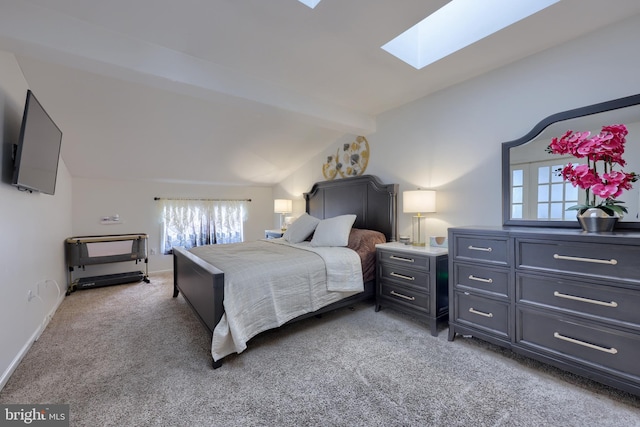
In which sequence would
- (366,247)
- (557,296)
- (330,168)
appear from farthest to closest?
1. (330,168)
2. (366,247)
3. (557,296)

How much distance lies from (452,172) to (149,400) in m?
3.14

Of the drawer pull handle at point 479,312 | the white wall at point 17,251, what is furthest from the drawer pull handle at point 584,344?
the white wall at point 17,251

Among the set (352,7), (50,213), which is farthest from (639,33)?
(50,213)

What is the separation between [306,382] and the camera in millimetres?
1782

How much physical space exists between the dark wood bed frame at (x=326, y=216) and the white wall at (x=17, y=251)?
1.16 meters

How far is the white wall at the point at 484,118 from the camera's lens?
200 cm

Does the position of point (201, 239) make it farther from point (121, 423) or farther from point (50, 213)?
point (121, 423)

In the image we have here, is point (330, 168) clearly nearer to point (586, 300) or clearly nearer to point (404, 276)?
point (404, 276)

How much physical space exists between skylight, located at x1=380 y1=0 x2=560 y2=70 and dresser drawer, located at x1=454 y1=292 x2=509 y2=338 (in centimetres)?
202

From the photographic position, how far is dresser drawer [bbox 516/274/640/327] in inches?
59.4

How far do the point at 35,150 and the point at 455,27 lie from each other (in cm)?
345

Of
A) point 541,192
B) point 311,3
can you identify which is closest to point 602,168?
point 541,192

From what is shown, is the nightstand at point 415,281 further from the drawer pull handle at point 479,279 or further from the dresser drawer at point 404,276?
the drawer pull handle at point 479,279

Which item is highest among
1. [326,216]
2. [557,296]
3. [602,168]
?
[602,168]
